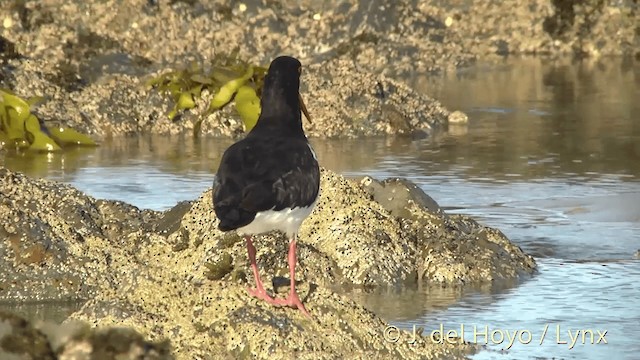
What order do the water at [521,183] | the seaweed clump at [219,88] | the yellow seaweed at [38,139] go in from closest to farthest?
the water at [521,183] → the yellow seaweed at [38,139] → the seaweed clump at [219,88]

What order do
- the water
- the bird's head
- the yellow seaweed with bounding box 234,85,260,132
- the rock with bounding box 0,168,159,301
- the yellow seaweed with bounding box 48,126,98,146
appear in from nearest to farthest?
the bird's head < the water < the rock with bounding box 0,168,159,301 < the yellow seaweed with bounding box 48,126,98,146 < the yellow seaweed with bounding box 234,85,260,132

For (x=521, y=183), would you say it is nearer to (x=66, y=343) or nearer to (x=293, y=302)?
(x=293, y=302)

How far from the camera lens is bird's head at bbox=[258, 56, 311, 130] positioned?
7.46 metres

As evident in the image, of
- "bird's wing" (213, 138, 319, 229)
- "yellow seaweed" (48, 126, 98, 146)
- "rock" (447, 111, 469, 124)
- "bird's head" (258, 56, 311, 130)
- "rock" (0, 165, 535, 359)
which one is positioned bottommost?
"rock" (0, 165, 535, 359)

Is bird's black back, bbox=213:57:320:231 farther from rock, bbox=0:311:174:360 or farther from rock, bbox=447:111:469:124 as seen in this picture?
rock, bbox=447:111:469:124

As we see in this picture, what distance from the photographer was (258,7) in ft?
73.3

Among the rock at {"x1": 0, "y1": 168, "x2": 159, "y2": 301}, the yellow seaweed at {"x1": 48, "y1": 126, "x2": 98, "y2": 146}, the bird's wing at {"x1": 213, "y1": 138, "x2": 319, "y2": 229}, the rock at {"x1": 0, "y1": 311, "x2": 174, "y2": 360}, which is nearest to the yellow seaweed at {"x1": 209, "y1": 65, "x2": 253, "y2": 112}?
the yellow seaweed at {"x1": 48, "y1": 126, "x2": 98, "y2": 146}

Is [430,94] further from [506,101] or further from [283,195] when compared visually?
[283,195]

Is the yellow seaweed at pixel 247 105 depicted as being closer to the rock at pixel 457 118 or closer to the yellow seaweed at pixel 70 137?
the yellow seaweed at pixel 70 137

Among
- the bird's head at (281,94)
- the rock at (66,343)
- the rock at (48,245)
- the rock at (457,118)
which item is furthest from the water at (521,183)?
the rock at (66,343)

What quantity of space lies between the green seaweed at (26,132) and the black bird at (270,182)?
730 cm

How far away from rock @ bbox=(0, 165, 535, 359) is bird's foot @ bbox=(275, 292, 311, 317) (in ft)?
0.11

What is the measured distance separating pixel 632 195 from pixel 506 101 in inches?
261

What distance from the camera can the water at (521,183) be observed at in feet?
25.8
